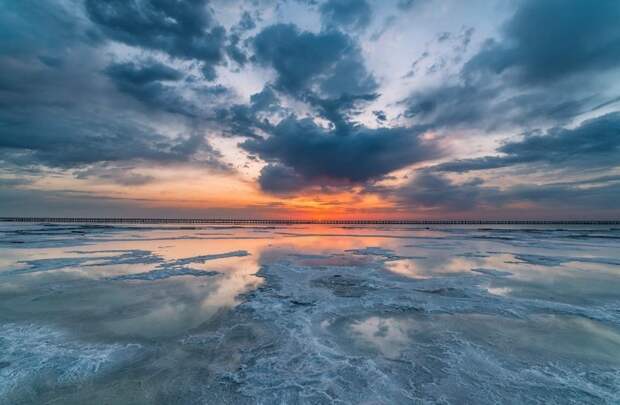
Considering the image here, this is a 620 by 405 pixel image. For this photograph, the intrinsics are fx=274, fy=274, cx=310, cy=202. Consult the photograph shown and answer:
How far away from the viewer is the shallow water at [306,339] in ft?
12.6

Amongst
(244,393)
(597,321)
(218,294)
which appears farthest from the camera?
(218,294)

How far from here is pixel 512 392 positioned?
3.82m

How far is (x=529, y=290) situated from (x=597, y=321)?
2604 millimetres

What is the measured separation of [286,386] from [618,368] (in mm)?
5346

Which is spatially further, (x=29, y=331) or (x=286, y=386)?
(x=29, y=331)

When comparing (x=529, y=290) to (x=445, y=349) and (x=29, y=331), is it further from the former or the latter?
(x=29, y=331)

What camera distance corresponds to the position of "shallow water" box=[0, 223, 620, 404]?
12.6ft

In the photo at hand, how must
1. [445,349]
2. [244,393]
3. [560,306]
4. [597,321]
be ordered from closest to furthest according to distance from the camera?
[244,393], [445,349], [597,321], [560,306]

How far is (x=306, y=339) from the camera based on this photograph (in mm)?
5531

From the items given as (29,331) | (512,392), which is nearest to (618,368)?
(512,392)

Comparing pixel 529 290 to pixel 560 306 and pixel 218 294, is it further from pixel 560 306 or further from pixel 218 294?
pixel 218 294

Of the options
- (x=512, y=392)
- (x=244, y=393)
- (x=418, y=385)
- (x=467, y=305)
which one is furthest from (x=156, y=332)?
(x=467, y=305)

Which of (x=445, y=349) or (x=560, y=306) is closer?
(x=445, y=349)

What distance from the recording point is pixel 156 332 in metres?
5.68
